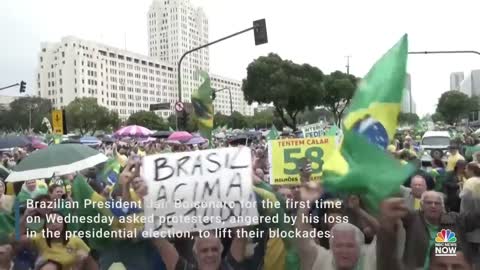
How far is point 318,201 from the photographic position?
4.37 meters

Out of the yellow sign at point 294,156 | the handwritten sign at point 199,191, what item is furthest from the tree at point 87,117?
the handwritten sign at point 199,191

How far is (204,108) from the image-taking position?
10.2 meters

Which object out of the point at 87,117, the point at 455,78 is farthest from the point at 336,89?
the point at 455,78

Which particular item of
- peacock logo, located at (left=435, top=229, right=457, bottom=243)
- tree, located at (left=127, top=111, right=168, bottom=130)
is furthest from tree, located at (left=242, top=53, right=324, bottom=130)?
tree, located at (left=127, top=111, right=168, bottom=130)

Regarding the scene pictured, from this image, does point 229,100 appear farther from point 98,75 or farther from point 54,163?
point 54,163

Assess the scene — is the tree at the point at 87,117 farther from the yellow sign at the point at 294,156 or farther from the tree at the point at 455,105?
the yellow sign at the point at 294,156

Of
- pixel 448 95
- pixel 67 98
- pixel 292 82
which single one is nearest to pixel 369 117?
pixel 292 82

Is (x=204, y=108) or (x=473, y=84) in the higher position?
(x=473, y=84)

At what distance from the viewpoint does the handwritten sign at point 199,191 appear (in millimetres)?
4035

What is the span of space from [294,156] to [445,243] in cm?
193

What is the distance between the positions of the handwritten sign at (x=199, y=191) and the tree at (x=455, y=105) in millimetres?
89853

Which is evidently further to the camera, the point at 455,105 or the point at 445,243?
the point at 455,105

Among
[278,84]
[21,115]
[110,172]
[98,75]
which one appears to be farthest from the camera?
[98,75]

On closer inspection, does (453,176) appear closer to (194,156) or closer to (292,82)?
(194,156)
